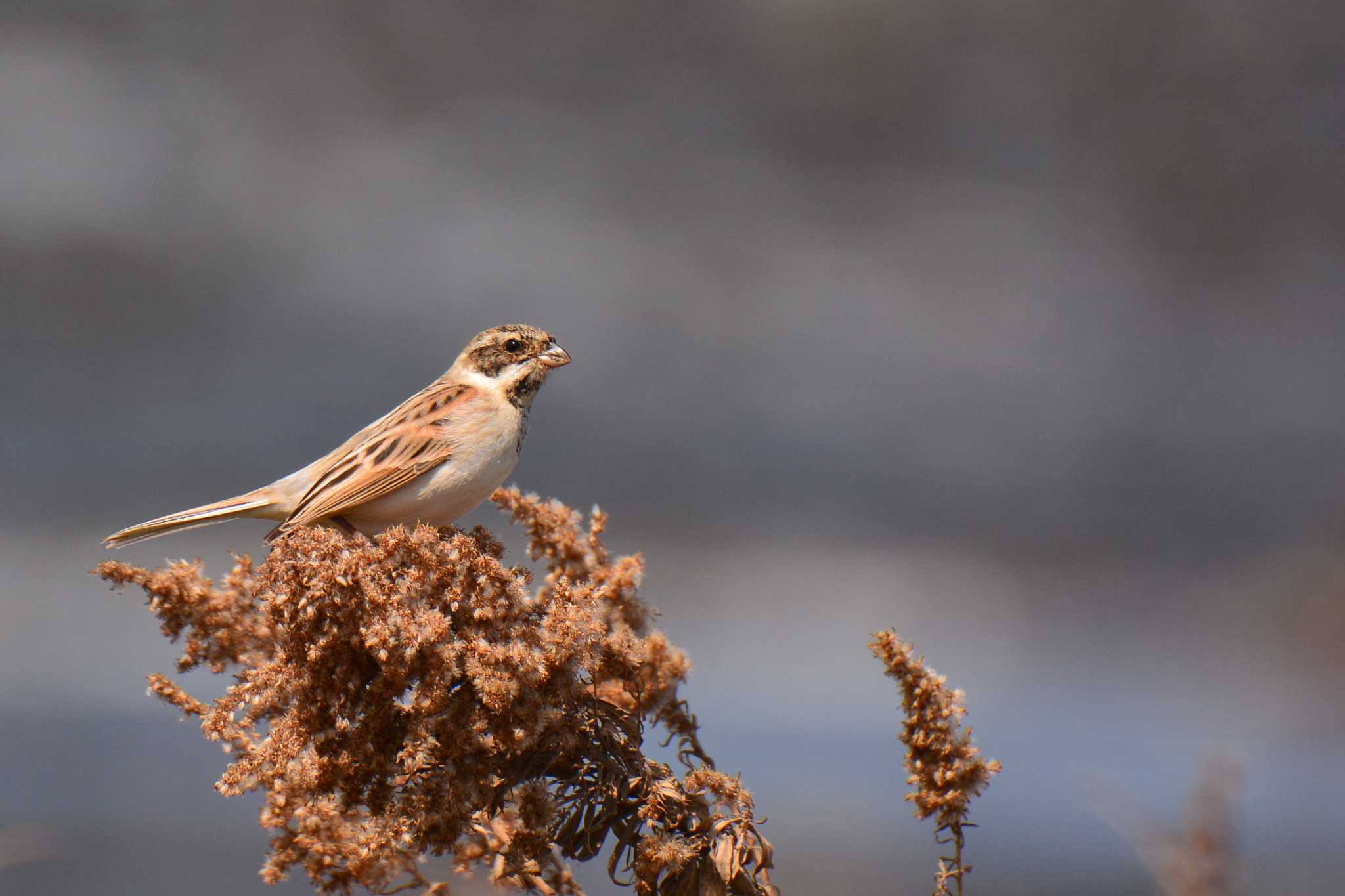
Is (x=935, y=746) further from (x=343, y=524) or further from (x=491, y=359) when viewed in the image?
(x=491, y=359)

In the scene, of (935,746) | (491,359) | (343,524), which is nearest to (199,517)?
(343,524)

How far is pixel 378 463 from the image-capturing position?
185cm

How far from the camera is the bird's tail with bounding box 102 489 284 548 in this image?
1842 mm

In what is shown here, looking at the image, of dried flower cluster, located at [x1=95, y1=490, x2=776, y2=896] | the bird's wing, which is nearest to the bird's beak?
the bird's wing

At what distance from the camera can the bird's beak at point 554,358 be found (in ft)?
7.20

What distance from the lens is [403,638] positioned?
0.98 meters

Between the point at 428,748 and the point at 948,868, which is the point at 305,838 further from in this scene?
the point at 948,868

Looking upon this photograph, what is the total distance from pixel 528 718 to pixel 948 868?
1.31 feet

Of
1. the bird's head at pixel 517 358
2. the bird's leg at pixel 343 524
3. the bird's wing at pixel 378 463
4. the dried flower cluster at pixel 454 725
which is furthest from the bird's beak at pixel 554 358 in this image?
the dried flower cluster at pixel 454 725

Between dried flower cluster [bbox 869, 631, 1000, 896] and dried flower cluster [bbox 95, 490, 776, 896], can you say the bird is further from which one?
dried flower cluster [bbox 869, 631, 1000, 896]

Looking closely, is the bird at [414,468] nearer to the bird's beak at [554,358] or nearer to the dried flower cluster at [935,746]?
the bird's beak at [554,358]

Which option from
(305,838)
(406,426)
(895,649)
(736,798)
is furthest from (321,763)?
(406,426)

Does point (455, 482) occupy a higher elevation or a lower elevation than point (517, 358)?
lower

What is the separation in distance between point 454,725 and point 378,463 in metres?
0.90
